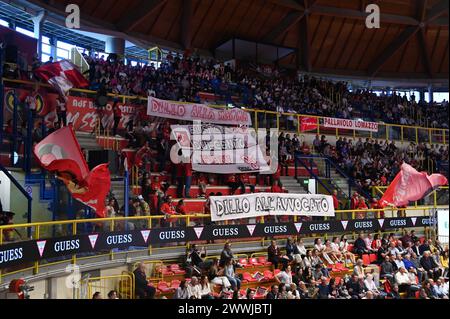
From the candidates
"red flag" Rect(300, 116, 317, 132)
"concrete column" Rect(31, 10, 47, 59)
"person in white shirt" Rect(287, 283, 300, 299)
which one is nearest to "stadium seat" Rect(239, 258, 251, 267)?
"person in white shirt" Rect(287, 283, 300, 299)

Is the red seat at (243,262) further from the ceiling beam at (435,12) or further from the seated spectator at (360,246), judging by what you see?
the ceiling beam at (435,12)

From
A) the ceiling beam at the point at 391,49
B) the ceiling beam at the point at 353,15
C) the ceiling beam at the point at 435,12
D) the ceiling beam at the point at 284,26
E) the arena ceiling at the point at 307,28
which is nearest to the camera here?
the arena ceiling at the point at 307,28

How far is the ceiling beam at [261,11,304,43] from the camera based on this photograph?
31047mm

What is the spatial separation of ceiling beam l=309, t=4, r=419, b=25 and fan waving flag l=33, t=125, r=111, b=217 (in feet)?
75.0

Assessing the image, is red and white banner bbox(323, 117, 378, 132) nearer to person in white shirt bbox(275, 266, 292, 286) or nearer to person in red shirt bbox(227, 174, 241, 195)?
person in red shirt bbox(227, 174, 241, 195)

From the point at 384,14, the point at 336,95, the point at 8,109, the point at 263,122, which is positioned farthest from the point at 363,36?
the point at 8,109

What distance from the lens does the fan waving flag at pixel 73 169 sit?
433 inches

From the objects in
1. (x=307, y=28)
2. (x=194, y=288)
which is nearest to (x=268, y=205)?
(x=194, y=288)

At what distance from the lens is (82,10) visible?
81.9ft

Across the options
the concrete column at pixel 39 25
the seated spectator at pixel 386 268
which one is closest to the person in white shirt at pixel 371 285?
the seated spectator at pixel 386 268

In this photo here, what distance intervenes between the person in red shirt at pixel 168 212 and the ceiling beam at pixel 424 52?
26.3 meters

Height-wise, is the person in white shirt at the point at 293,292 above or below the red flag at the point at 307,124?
below

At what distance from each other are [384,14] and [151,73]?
687 inches

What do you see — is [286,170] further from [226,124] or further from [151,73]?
[151,73]
